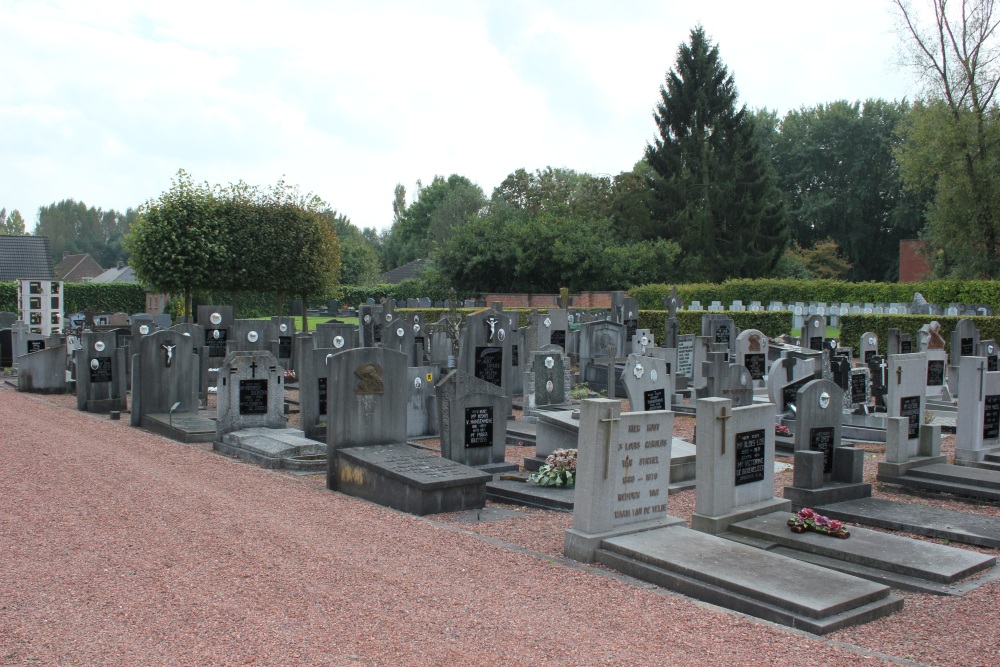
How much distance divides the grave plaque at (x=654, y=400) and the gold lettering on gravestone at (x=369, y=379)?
3.93 meters

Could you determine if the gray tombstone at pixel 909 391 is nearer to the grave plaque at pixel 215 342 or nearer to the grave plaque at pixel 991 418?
the grave plaque at pixel 991 418

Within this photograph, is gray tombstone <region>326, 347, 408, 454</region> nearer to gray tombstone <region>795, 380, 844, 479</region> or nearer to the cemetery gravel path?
the cemetery gravel path

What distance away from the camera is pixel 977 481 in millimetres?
9164

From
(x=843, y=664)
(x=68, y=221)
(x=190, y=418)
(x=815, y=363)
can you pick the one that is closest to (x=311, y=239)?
(x=190, y=418)

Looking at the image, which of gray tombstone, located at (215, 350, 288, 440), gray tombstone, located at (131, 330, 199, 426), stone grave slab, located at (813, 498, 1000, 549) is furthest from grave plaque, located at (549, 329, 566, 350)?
stone grave slab, located at (813, 498, 1000, 549)

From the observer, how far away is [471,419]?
9.91 metres

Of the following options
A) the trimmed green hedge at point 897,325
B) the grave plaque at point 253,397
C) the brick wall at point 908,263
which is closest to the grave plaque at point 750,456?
the grave plaque at point 253,397

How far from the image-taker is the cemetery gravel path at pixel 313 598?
4648 mm

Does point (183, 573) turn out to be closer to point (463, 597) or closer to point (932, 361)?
point (463, 597)

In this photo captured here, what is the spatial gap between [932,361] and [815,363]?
3.77 m

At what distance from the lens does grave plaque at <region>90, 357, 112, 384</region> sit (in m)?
15.2

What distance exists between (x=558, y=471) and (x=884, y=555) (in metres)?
3.45

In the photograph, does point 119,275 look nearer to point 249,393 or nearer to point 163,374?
point 163,374

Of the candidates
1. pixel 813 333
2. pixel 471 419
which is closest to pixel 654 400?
pixel 471 419
